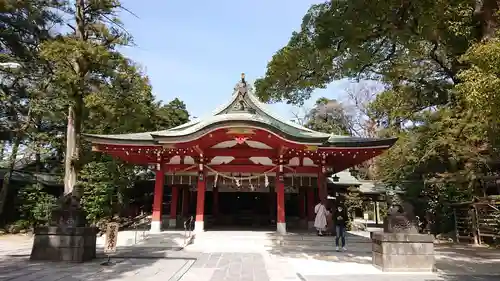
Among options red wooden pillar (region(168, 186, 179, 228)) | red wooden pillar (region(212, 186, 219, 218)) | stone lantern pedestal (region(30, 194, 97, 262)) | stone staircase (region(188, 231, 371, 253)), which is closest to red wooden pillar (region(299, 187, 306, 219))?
red wooden pillar (region(212, 186, 219, 218))

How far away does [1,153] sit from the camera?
2025 centimetres

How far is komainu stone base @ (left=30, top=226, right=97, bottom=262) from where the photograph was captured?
8.71m

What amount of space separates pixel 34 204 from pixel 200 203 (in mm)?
11124

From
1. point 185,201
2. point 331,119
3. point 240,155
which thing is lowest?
point 185,201

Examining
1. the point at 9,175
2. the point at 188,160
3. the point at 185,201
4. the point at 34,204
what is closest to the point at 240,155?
the point at 188,160

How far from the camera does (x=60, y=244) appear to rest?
28.8 ft

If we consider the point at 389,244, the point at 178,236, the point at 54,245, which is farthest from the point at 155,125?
the point at 389,244

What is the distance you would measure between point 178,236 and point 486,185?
13.4m

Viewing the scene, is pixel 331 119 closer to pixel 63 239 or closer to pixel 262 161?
pixel 262 161

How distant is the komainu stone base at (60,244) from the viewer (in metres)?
8.71

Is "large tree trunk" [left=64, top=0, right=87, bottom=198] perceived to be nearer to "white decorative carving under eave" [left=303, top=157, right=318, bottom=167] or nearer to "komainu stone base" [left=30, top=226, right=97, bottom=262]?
"komainu stone base" [left=30, top=226, right=97, bottom=262]

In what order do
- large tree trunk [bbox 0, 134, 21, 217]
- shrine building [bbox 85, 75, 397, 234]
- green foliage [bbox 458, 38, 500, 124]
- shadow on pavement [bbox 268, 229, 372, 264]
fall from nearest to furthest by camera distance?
green foliage [bbox 458, 38, 500, 124] → shadow on pavement [bbox 268, 229, 372, 264] → shrine building [bbox 85, 75, 397, 234] → large tree trunk [bbox 0, 134, 21, 217]

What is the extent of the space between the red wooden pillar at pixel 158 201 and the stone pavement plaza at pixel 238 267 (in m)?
2.87

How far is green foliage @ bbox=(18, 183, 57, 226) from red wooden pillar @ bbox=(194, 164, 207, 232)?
31.0 ft
